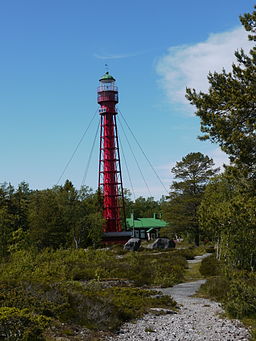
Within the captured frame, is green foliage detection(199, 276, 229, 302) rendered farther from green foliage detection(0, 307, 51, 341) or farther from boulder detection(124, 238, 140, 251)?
boulder detection(124, 238, 140, 251)

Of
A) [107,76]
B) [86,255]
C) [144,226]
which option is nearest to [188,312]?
[86,255]

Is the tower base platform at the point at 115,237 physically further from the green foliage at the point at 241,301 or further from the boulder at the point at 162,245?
the green foliage at the point at 241,301

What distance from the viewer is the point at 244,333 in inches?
523

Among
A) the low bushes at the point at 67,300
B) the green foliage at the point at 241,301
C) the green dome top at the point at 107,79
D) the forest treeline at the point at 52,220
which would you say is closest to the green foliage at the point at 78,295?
the low bushes at the point at 67,300

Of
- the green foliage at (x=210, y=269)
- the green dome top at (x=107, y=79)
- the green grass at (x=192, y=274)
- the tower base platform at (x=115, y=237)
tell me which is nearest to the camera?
the green grass at (x=192, y=274)

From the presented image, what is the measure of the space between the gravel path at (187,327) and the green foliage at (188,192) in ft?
136

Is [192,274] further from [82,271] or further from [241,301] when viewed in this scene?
[241,301]

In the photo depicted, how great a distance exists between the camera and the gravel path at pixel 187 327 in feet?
42.2

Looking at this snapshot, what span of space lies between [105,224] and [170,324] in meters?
47.7

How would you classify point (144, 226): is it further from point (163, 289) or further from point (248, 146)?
point (248, 146)

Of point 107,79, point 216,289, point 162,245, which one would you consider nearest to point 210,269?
point 216,289

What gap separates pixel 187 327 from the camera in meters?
14.2

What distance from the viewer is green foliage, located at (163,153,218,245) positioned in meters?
59.6

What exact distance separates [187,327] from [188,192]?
47.9m
